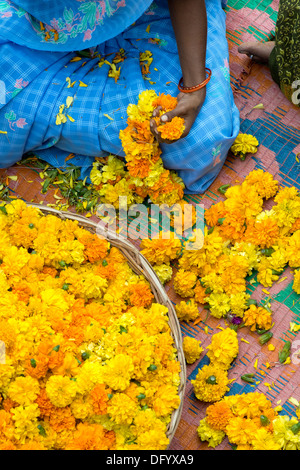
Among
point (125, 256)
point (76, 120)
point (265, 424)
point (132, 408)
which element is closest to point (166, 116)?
point (76, 120)

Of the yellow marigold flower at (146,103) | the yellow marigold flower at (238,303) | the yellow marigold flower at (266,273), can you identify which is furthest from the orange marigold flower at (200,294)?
the yellow marigold flower at (146,103)

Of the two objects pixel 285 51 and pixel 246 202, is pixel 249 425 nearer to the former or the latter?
pixel 246 202

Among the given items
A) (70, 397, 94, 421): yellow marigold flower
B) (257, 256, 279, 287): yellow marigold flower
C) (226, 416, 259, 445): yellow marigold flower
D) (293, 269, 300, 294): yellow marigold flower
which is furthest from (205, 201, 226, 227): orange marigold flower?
(70, 397, 94, 421): yellow marigold flower

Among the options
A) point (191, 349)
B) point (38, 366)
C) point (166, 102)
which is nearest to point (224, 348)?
point (191, 349)

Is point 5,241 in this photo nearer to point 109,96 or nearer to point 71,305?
point 71,305

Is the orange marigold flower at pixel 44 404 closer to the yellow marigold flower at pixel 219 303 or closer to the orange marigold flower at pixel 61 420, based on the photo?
the orange marigold flower at pixel 61 420

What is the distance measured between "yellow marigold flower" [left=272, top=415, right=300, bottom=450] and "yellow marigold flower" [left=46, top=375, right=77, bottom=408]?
0.68 meters

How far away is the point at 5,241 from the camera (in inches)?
72.8

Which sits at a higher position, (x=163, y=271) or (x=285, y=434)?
(x=163, y=271)

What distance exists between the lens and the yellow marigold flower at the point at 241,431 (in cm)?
175

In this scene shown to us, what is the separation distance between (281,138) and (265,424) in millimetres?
1137

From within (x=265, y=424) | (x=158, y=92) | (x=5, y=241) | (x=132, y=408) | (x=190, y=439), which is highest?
(x=158, y=92)

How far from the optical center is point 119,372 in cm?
162

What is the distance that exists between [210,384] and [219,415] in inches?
4.5
